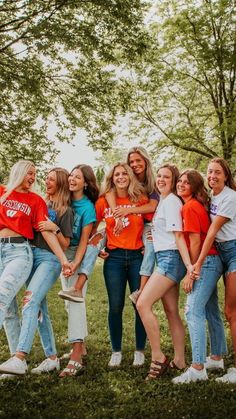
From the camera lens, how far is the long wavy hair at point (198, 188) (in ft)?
18.5

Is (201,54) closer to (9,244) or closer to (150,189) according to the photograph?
(150,189)

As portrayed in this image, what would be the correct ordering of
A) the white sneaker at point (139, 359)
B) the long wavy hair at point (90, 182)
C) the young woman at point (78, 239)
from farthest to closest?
the long wavy hair at point (90, 182) → the white sneaker at point (139, 359) → the young woman at point (78, 239)

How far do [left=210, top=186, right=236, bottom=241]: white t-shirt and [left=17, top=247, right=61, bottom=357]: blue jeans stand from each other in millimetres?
2022

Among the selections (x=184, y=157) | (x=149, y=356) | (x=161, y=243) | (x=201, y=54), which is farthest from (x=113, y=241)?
(x=184, y=157)

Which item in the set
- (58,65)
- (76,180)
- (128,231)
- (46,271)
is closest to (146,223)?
(128,231)

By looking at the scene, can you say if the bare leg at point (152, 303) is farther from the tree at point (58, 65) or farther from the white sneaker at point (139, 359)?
the tree at point (58, 65)

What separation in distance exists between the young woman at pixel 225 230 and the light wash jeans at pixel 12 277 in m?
2.01

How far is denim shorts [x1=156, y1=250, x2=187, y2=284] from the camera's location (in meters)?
5.64

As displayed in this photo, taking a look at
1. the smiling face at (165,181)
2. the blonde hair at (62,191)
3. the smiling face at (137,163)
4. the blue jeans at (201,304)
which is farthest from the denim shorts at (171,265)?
the blonde hair at (62,191)

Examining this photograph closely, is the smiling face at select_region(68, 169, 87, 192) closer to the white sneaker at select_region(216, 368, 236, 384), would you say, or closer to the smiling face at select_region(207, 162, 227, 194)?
the smiling face at select_region(207, 162, 227, 194)

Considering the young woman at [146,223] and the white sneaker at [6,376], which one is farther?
the young woman at [146,223]

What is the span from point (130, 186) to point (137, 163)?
1.31 ft

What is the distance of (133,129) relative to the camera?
21766 mm

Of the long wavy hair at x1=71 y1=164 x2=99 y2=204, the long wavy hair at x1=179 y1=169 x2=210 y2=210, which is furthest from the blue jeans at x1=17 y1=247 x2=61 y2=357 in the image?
the long wavy hair at x1=179 y1=169 x2=210 y2=210
